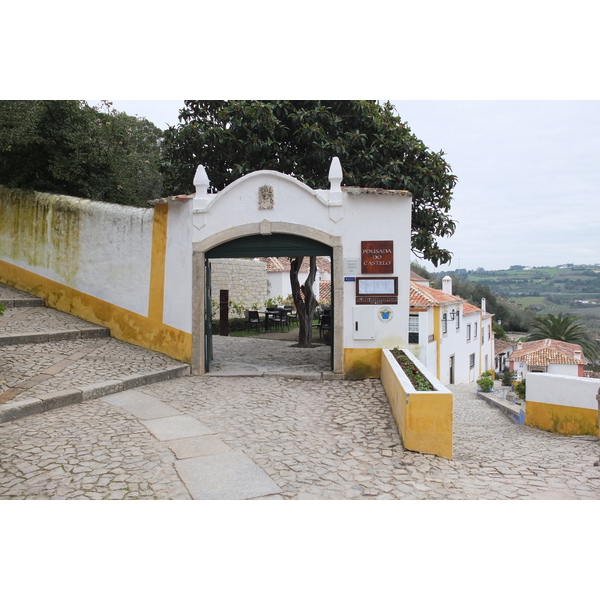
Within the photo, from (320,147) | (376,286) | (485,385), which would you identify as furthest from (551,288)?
(376,286)

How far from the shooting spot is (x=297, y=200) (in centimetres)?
870

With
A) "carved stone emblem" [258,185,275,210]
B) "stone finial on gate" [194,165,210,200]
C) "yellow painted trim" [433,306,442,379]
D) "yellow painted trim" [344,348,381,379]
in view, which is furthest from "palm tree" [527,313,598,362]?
"stone finial on gate" [194,165,210,200]

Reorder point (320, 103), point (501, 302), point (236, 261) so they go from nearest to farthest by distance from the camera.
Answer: point (320, 103), point (236, 261), point (501, 302)

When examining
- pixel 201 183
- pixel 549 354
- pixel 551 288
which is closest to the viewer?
pixel 201 183

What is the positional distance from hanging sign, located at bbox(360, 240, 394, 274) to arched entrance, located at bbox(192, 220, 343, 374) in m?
0.42

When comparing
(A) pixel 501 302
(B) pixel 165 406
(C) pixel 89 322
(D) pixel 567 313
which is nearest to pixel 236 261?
(C) pixel 89 322

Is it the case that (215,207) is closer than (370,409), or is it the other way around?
(370,409)

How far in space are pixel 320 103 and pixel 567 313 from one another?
91.3 feet

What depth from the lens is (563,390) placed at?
27.7 ft

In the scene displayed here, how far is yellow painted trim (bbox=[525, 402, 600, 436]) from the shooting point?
8.07 m

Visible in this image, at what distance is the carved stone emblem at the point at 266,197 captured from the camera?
28.6 ft

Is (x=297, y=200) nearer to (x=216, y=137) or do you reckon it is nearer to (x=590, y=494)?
(x=216, y=137)

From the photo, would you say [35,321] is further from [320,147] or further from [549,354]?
[549,354]

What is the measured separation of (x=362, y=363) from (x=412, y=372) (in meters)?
→ 1.98
